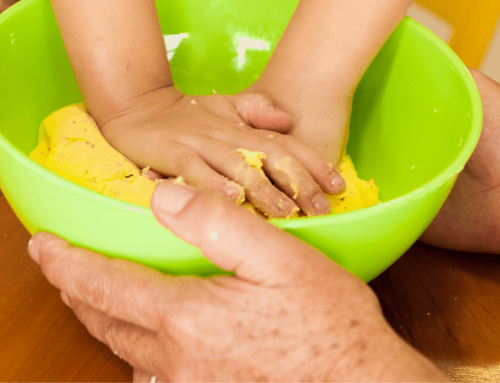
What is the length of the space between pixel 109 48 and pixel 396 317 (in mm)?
430

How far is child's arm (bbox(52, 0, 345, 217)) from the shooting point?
1.46 ft

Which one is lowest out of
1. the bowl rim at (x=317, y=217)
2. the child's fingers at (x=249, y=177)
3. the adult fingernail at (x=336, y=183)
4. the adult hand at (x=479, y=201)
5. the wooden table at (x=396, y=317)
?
the wooden table at (x=396, y=317)

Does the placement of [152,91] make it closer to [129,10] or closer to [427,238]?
[129,10]

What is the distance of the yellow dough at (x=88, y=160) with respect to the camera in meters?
0.45

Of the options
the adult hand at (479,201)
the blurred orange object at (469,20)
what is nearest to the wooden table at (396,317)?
the adult hand at (479,201)

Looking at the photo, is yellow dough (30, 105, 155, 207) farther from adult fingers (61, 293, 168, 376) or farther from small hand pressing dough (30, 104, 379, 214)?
adult fingers (61, 293, 168, 376)

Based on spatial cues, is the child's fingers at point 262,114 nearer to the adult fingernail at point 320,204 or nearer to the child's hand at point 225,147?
the child's hand at point 225,147

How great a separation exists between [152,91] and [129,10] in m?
0.09

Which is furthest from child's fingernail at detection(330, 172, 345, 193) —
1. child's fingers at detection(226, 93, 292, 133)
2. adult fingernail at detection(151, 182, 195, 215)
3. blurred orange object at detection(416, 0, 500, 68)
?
blurred orange object at detection(416, 0, 500, 68)

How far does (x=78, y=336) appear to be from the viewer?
16.8 inches

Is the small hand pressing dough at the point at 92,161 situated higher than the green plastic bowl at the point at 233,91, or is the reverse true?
the green plastic bowl at the point at 233,91

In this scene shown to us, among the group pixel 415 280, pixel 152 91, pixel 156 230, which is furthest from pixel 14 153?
pixel 415 280

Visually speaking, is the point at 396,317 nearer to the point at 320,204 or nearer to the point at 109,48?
the point at 320,204

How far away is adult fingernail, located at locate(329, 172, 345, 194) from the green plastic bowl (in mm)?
109
